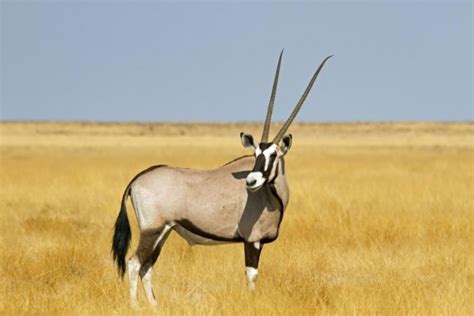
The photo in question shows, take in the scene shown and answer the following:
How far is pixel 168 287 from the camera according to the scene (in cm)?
848

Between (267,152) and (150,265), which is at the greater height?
(267,152)

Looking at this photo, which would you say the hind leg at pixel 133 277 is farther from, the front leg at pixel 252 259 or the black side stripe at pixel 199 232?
the front leg at pixel 252 259

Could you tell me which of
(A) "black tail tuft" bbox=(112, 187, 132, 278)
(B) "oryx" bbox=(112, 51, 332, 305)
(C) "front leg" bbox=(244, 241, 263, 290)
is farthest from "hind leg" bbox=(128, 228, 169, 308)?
(C) "front leg" bbox=(244, 241, 263, 290)

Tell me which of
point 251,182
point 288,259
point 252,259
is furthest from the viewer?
point 288,259

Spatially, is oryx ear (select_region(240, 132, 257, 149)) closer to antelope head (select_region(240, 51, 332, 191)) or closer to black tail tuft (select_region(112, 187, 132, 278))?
antelope head (select_region(240, 51, 332, 191))

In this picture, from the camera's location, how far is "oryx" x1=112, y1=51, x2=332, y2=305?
7.36 m

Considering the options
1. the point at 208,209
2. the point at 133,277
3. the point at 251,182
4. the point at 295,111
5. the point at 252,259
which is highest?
the point at 295,111

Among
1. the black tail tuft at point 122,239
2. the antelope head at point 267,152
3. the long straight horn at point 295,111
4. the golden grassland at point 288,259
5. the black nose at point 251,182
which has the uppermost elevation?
the long straight horn at point 295,111

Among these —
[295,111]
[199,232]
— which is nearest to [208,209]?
[199,232]

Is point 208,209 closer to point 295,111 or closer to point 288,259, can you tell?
point 295,111

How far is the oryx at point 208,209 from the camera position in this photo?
736 cm

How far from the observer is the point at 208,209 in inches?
292

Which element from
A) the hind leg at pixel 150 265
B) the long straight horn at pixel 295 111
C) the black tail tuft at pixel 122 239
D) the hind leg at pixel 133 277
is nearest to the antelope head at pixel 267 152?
the long straight horn at pixel 295 111

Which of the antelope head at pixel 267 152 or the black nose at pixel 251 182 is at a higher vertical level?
the antelope head at pixel 267 152
